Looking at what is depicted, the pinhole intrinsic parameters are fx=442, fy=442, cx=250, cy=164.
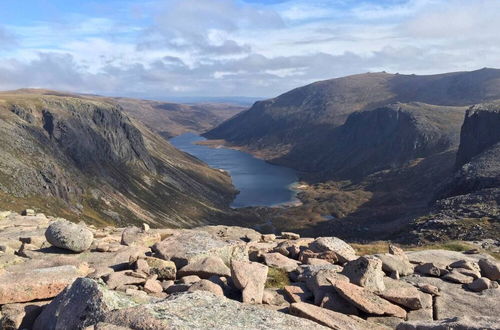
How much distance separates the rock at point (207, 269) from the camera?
64.0ft

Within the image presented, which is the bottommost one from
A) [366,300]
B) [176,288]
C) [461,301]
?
[461,301]

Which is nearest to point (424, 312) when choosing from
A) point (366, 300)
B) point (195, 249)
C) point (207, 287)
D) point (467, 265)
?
point (366, 300)

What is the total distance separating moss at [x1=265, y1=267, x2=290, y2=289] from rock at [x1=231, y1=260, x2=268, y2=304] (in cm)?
194

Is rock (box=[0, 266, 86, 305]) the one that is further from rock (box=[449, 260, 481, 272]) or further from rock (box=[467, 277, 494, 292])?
rock (box=[449, 260, 481, 272])

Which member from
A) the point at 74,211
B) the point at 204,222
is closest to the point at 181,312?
the point at 74,211

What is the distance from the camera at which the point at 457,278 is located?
22.5 metres

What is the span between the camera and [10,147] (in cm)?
13875

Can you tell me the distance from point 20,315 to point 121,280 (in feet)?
12.5

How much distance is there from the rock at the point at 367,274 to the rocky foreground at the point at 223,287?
4 cm

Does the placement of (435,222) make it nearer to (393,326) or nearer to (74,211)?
(393,326)

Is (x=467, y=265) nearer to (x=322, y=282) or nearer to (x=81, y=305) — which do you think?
(x=322, y=282)

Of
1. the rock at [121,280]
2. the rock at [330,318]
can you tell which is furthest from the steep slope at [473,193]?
the rock at [121,280]

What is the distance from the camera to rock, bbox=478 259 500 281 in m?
23.5

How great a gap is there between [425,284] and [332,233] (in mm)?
124162
